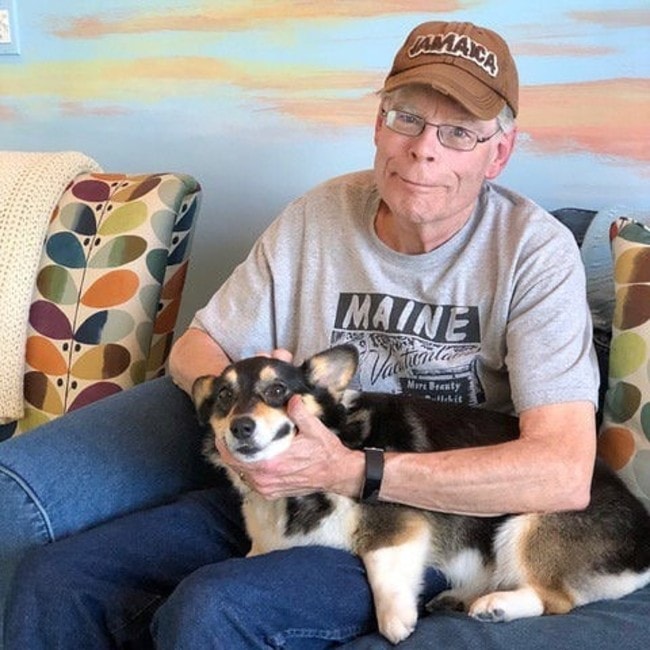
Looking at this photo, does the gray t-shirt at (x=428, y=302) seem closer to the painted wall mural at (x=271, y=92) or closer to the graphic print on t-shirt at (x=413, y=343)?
the graphic print on t-shirt at (x=413, y=343)

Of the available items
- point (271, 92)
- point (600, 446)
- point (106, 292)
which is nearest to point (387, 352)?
point (600, 446)

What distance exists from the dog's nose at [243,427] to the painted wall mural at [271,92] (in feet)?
3.31

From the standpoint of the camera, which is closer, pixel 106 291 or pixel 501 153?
pixel 501 153

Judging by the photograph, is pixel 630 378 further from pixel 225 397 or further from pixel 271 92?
pixel 271 92

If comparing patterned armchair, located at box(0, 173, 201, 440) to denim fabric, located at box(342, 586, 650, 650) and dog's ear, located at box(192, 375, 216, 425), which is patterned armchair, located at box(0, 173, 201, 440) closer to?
dog's ear, located at box(192, 375, 216, 425)

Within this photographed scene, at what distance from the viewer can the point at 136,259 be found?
2018mm

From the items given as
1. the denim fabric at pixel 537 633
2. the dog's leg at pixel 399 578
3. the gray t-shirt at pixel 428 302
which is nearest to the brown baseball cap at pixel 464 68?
the gray t-shirt at pixel 428 302

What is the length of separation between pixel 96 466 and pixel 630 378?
0.93 metres

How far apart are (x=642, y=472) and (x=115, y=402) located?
3.10 ft

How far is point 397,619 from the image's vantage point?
1288 millimetres

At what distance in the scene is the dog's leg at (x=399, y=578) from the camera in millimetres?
1289

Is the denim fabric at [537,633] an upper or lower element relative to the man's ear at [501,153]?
lower

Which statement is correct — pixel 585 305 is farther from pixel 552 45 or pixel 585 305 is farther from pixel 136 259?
pixel 136 259

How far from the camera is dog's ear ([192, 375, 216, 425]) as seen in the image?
1.55 m
